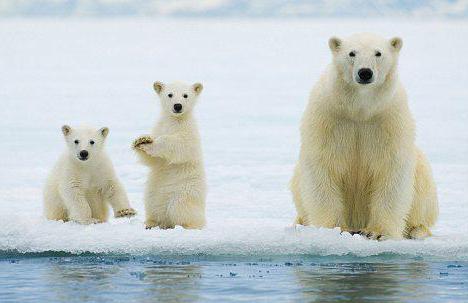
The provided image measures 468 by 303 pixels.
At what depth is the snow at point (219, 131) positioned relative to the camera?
21.7 feet

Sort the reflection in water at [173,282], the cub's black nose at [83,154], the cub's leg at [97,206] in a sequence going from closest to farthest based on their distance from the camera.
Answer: the reflection in water at [173,282]
the cub's black nose at [83,154]
the cub's leg at [97,206]

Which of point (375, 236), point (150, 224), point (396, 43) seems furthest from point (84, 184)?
point (396, 43)

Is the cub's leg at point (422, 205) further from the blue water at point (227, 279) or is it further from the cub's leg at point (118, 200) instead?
the cub's leg at point (118, 200)

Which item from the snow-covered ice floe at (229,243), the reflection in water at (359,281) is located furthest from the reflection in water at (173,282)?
the reflection in water at (359,281)

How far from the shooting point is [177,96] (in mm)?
7551

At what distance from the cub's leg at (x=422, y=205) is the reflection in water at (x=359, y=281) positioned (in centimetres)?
100

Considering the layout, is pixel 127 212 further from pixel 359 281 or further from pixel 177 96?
pixel 359 281

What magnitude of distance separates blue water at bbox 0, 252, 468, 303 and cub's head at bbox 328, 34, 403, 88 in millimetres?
1177

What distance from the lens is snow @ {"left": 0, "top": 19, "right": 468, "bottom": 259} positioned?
661 cm

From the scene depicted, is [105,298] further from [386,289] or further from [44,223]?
[44,223]

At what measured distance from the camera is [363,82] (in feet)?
20.4

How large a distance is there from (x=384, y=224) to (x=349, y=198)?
12.2 inches

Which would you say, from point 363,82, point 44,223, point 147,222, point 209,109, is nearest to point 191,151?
point 147,222

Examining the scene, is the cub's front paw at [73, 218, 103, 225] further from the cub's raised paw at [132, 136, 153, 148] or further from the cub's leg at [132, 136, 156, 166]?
the cub's raised paw at [132, 136, 153, 148]
